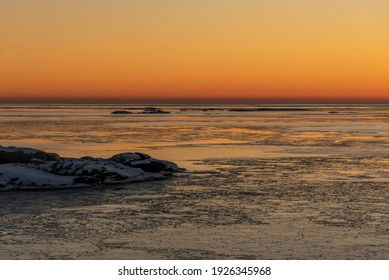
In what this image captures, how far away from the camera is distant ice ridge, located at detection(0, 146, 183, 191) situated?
1479 centimetres

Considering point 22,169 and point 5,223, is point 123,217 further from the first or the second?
point 22,169

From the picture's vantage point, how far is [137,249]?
8.82m

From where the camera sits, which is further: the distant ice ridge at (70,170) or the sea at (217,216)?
the distant ice ridge at (70,170)

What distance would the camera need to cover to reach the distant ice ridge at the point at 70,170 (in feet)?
48.5

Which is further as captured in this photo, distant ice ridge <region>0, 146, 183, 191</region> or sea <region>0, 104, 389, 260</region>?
distant ice ridge <region>0, 146, 183, 191</region>

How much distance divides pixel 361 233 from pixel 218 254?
2.71 metres

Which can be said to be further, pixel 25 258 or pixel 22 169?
pixel 22 169

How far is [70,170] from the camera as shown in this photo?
51.3 feet

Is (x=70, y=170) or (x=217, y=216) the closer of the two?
(x=217, y=216)

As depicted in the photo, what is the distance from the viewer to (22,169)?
1552 centimetres

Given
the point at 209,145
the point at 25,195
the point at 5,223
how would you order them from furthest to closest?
1. the point at 209,145
2. the point at 25,195
3. the point at 5,223
